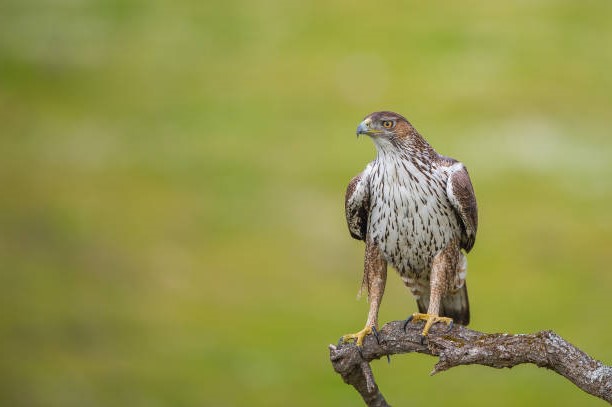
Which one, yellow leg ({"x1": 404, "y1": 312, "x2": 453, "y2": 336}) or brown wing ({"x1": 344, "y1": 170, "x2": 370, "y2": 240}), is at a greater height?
brown wing ({"x1": 344, "y1": 170, "x2": 370, "y2": 240})

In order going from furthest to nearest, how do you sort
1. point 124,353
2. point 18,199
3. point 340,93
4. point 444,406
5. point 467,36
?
point 467,36, point 340,93, point 18,199, point 124,353, point 444,406

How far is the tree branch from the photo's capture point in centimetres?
750

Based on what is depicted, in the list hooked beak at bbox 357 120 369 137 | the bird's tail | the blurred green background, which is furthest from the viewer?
the blurred green background

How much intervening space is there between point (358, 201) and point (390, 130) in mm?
687

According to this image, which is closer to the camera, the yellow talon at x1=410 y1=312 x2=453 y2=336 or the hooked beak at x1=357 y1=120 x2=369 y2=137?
the yellow talon at x1=410 y1=312 x2=453 y2=336

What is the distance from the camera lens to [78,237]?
24.3m

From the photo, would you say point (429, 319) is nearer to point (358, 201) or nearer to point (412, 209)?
point (412, 209)

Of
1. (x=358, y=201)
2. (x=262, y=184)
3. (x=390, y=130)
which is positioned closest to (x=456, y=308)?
(x=358, y=201)

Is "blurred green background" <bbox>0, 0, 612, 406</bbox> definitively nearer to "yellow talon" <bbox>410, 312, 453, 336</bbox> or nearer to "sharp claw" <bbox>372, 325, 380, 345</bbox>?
"sharp claw" <bbox>372, 325, 380, 345</bbox>

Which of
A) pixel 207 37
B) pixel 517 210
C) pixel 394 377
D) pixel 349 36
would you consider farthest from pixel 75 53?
pixel 394 377

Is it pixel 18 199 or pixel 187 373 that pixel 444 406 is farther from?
pixel 18 199

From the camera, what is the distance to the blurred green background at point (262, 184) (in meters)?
20.1

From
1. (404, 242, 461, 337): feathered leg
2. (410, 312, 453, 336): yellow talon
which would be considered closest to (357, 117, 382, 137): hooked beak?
(404, 242, 461, 337): feathered leg

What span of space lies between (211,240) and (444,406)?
720 cm
